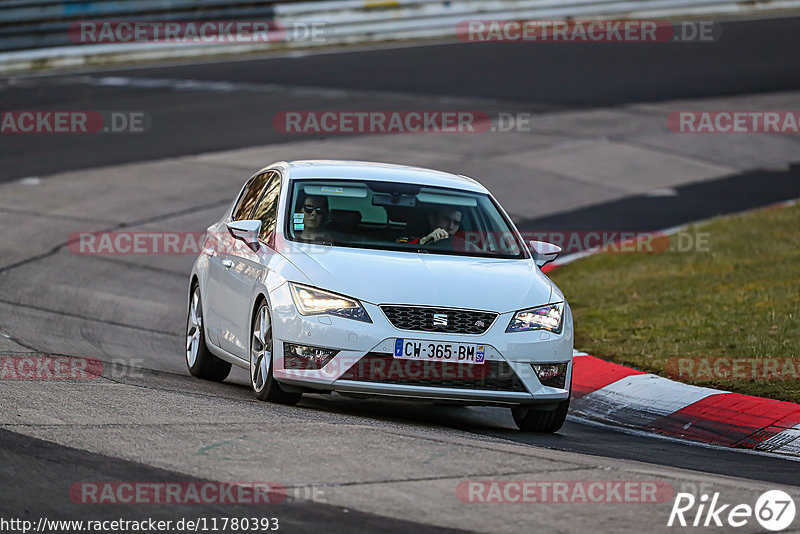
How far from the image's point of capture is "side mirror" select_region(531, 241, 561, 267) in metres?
9.38

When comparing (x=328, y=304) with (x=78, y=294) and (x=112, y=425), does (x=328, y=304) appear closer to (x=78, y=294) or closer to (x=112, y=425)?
(x=112, y=425)

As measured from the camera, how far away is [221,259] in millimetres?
9727

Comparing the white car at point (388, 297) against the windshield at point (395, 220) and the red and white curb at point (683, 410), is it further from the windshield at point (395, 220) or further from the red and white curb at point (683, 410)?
the red and white curb at point (683, 410)

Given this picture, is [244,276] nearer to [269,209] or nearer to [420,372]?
[269,209]

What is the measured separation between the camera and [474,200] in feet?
31.7

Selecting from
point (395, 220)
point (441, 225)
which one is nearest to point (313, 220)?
point (395, 220)

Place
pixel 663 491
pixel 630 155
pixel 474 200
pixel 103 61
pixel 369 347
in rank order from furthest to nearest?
pixel 103 61 < pixel 630 155 < pixel 474 200 < pixel 369 347 < pixel 663 491

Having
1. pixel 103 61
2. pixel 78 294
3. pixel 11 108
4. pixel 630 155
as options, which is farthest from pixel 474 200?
pixel 103 61

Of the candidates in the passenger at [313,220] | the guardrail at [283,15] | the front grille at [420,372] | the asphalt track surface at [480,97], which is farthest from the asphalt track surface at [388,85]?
the front grille at [420,372]

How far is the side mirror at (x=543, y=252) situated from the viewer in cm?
938

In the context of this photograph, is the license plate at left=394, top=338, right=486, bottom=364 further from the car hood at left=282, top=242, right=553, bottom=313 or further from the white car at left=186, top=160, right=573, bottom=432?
the car hood at left=282, top=242, right=553, bottom=313

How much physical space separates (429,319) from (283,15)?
23011 mm

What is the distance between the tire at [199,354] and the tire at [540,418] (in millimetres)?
2481

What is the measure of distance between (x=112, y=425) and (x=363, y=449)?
135 centimetres
